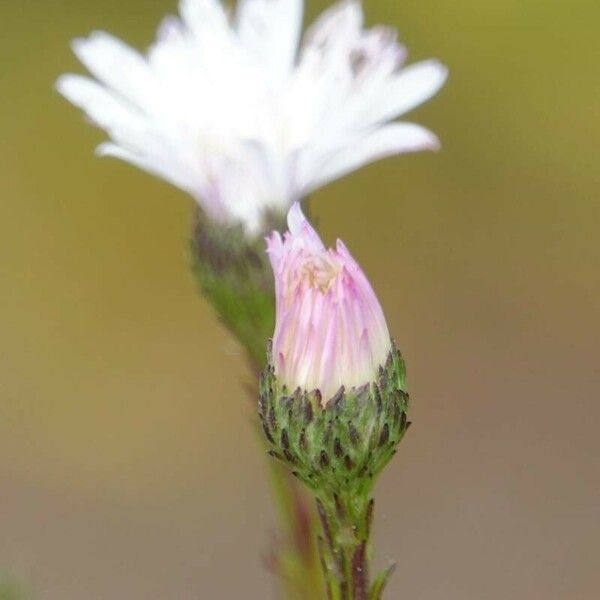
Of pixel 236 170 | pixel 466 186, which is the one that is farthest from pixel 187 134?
pixel 466 186

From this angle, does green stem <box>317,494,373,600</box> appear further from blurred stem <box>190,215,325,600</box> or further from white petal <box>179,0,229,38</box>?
white petal <box>179,0,229,38</box>

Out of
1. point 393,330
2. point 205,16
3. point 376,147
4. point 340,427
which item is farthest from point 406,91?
point 393,330

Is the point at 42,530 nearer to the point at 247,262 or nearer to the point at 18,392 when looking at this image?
the point at 18,392

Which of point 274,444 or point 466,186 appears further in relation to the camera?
point 466,186

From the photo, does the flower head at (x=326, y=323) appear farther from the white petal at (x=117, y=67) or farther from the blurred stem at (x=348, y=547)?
the white petal at (x=117, y=67)

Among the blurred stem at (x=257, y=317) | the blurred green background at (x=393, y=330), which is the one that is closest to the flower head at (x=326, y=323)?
the blurred stem at (x=257, y=317)

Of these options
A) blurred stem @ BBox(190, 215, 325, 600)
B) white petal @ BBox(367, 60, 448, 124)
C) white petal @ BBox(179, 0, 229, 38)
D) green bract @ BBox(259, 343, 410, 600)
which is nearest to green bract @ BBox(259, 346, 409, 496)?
green bract @ BBox(259, 343, 410, 600)

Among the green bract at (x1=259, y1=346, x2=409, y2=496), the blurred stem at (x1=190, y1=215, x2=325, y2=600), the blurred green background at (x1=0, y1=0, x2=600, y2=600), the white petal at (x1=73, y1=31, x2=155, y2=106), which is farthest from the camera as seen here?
the blurred green background at (x1=0, y1=0, x2=600, y2=600)

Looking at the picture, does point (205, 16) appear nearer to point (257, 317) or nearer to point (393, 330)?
point (257, 317)
